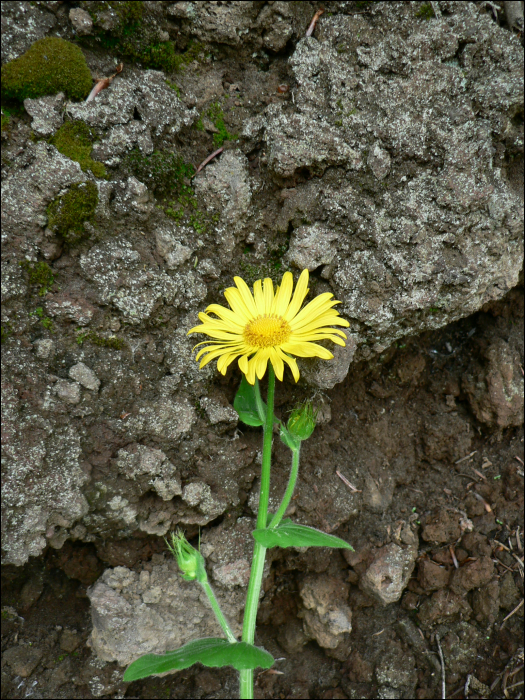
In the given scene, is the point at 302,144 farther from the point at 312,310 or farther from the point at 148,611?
the point at 148,611

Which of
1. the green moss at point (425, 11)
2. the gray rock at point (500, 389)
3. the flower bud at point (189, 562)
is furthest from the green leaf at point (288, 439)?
the green moss at point (425, 11)

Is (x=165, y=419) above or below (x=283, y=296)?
below

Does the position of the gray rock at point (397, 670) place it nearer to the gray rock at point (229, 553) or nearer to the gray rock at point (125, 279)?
the gray rock at point (229, 553)

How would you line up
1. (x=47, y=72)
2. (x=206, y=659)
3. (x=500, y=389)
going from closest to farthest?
(x=206, y=659), (x=47, y=72), (x=500, y=389)

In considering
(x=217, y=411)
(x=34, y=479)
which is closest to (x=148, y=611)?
(x=34, y=479)

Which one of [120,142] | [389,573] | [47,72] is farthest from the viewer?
[389,573]

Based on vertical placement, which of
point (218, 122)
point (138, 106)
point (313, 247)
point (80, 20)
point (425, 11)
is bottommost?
point (313, 247)

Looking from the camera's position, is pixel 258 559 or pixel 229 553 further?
pixel 229 553
